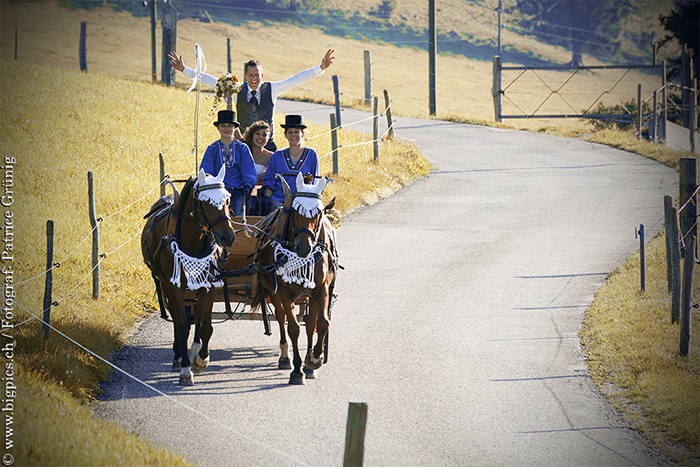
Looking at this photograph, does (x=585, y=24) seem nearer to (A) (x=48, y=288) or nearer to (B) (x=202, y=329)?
(B) (x=202, y=329)

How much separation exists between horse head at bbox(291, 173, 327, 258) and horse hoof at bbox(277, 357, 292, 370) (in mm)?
1641

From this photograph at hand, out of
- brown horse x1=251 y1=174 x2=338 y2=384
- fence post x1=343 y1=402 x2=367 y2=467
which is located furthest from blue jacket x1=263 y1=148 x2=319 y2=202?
fence post x1=343 y1=402 x2=367 y2=467

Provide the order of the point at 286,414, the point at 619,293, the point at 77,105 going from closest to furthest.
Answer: the point at 286,414 → the point at 619,293 → the point at 77,105

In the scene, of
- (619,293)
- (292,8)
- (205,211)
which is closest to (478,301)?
(619,293)

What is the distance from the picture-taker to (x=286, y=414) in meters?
7.48

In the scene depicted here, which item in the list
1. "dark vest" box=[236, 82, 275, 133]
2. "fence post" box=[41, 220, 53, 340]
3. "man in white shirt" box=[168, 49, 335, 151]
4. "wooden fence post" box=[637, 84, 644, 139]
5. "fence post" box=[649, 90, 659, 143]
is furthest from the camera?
"wooden fence post" box=[637, 84, 644, 139]

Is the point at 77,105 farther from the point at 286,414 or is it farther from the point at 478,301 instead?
the point at 286,414

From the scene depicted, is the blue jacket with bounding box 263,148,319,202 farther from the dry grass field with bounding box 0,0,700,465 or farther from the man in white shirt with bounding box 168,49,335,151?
the dry grass field with bounding box 0,0,700,465

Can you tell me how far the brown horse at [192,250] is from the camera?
24.8 ft

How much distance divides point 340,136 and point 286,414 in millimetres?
16570

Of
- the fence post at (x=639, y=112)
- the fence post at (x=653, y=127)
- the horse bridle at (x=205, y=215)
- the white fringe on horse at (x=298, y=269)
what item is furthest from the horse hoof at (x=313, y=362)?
the fence post at (x=639, y=112)

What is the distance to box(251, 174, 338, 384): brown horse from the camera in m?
7.75

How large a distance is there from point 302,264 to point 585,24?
92.4m

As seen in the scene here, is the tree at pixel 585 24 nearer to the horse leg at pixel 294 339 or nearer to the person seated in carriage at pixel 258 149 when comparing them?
the person seated in carriage at pixel 258 149
